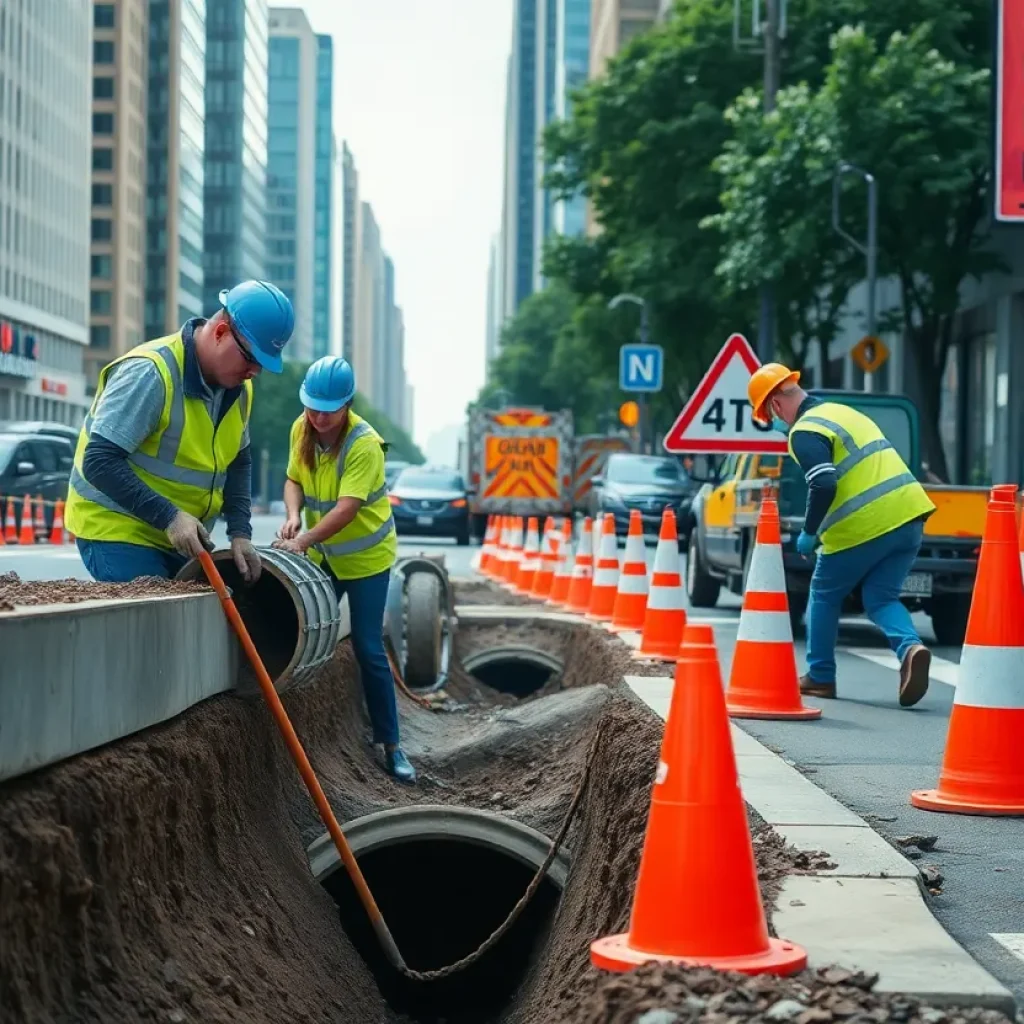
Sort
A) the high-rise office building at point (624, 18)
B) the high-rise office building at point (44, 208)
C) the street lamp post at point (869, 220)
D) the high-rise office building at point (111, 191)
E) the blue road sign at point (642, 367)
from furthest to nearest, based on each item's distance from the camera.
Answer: the high-rise office building at point (111, 191), the high-rise office building at point (624, 18), the high-rise office building at point (44, 208), the street lamp post at point (869, 220), the blue road sign at point (642, 367)

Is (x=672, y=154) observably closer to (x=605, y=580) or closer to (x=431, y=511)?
(x=431, y=511)

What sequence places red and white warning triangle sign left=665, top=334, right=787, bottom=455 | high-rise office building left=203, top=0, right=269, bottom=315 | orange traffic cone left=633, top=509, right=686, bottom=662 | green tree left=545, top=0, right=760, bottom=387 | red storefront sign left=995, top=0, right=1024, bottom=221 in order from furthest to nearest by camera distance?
high-rise office building left=203, top=0, right=269, bottom=315, green tree left=545, top=0, right=760, bottom=387, red storefront sign left=995, top=0, right=1024, bottom=221, red and white warning triangle sign left=665, top=334, right=787, bottom=455, orange traffic cone left=633, top=509, right=686, bottom=662

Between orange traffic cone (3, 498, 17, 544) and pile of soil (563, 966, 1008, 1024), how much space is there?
27225 millimetres

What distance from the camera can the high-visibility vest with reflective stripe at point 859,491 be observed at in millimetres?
10273

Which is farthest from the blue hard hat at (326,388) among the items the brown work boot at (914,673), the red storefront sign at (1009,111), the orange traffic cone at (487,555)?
the orange traffic cone at (487,555)

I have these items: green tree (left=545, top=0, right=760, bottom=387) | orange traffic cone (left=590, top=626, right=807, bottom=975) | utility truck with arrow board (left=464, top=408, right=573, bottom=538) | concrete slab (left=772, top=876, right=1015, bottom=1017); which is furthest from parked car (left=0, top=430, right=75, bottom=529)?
orange traffic cone (left=590, top=626, right=807, bottom=975)

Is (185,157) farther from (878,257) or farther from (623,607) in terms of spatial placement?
(623,607)

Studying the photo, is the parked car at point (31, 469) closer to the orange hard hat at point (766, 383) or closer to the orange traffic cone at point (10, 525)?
the orange traffic cone at point (10, 525)

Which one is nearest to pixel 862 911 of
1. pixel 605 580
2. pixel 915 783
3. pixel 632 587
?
pixel 915 783

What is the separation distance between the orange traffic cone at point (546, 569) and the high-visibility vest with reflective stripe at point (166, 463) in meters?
12.8

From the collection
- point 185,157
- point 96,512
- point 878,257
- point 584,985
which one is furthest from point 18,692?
point 185,157

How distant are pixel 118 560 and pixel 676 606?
18.7 ft

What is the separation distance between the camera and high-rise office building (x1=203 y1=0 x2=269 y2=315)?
160 meters

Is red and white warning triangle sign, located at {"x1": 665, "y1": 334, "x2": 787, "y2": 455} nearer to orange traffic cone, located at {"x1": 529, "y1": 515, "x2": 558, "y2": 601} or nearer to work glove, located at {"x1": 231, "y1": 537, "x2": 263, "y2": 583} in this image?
orange traffic cone, located at {"x1": 529, "y1": 515, "x2": 558, "y2": 601}
